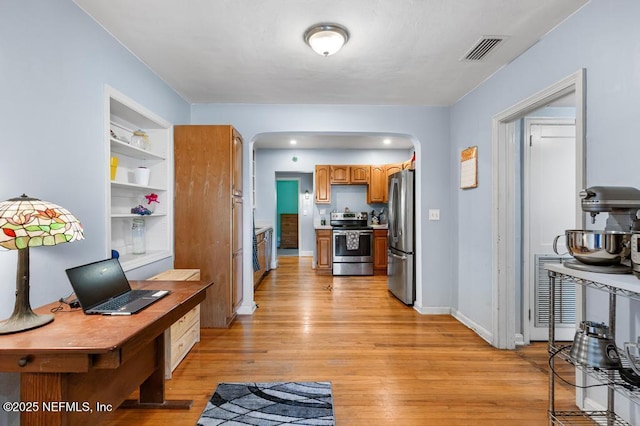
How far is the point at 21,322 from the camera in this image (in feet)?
4.09

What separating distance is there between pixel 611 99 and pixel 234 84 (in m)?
2.91

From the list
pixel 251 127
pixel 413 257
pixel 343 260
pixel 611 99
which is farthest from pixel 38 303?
pixel 343 260

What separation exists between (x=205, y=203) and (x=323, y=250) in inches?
132

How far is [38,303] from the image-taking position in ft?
5.27

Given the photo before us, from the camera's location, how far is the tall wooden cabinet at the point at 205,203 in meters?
3.16

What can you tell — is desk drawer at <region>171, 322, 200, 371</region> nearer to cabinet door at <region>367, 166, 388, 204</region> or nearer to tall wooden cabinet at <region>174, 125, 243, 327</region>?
tall wooden cabinet at <region>174, 125, 243, 327</region>

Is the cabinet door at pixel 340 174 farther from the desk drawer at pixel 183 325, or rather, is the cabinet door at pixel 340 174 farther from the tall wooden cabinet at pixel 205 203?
the desk drawer at pixel 183 325

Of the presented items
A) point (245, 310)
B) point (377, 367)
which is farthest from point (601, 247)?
point (245, 310)

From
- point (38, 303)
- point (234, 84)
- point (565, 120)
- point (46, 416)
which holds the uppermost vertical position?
point (234, 84)

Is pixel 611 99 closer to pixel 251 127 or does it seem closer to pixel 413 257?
pixel 413 257

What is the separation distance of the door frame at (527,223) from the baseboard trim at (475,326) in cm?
32

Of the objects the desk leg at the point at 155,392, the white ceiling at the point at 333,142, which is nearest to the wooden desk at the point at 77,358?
the desk leg at the point at 155,392

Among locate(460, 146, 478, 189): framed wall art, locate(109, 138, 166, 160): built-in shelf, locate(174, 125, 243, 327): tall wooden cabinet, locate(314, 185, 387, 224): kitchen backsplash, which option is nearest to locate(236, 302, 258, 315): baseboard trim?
locate(174, 125, 243, 327): tall wooden cabinet

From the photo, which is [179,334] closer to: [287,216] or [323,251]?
[323,251]
